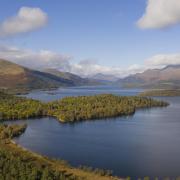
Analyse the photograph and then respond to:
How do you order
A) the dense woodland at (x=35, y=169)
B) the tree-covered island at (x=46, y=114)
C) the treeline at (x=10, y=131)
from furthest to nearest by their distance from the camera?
the treeline at (x=10, y=131), the tree-covered island at (x=46, y=114), the dense woodland at (x=35, y=169)

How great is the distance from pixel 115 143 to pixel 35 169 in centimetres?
4169

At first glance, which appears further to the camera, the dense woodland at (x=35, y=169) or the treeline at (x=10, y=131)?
the treeline at (x=10, y=131)

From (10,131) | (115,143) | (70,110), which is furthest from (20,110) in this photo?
(115,143)

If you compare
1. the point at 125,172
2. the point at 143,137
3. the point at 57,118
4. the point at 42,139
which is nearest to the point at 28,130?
the point at 42,139

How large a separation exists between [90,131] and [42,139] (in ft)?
66.8

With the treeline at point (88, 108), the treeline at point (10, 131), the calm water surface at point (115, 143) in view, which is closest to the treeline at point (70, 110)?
the treeline at point (88, 108)

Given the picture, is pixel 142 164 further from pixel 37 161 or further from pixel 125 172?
pixel 37 161

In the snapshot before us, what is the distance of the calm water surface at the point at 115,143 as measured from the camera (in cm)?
7494

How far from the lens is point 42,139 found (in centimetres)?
10325

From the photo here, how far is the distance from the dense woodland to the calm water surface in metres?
5.25

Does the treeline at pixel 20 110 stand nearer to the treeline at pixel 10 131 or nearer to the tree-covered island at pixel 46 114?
the tree-covered island at pixel 46 114

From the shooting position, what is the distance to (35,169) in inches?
2340

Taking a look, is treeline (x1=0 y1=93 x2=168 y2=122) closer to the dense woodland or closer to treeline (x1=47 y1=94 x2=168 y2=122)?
treeline (x1=47 y1=94 x2=168 y2=122)

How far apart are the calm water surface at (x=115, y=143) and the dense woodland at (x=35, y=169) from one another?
525 cm
